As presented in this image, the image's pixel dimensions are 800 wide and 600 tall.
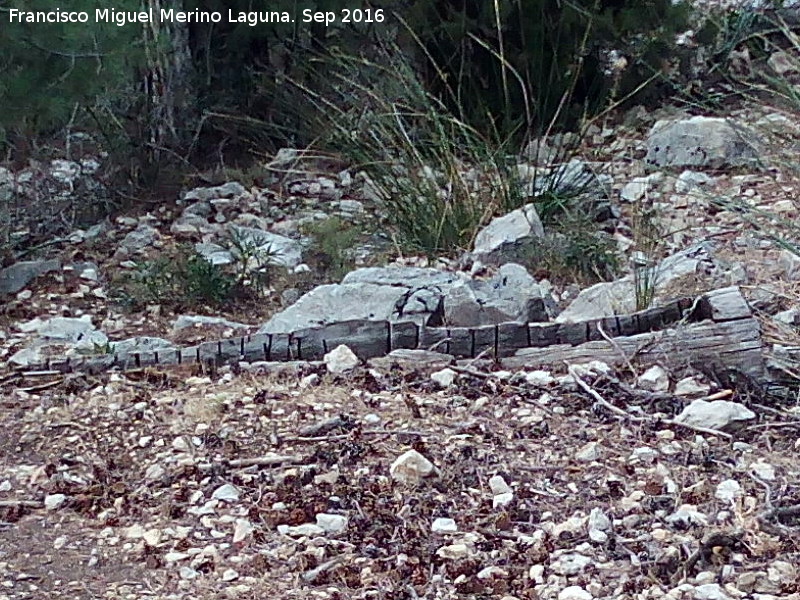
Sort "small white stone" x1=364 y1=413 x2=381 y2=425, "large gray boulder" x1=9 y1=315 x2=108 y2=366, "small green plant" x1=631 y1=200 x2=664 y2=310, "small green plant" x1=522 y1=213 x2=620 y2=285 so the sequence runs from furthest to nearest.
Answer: "small green plant" x1=522 y1=213 x2=620 y2=285 → "large gray boulder" x1=9 y1=315 x2=108 y2=366 → "small green plant" x1=631 y1=200 x2=664 y2=310 → "small white stone" x1=364 y1=413 x2=381 y2=425

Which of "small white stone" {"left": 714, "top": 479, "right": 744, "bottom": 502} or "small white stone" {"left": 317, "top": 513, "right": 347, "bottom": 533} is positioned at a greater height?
"small white stone" {"left": 714, "top": 479, "right": 744, "bottom": 502}

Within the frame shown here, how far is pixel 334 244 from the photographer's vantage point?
12.6ft

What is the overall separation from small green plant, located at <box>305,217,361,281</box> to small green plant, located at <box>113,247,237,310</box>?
33cm

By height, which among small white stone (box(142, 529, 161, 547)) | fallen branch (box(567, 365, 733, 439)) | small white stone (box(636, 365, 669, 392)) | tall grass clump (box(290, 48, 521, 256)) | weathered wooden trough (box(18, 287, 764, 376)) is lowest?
small white stone (box(142, 529, 161, 547))

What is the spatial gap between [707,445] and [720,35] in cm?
344

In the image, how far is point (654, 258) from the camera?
3414 mm

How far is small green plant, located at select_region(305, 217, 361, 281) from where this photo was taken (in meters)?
3.73

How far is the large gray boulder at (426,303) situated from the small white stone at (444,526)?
821 millimetres

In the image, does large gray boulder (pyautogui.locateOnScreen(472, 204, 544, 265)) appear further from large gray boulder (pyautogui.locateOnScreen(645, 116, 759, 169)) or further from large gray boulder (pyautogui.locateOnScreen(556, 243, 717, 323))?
large gray boulder (pyautogui.locateOnScreen(645, 116, 759, 169))

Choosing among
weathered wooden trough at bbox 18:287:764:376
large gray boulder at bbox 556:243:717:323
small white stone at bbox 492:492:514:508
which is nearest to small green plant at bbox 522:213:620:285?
large gray boulder at bbox 556:243:717:323

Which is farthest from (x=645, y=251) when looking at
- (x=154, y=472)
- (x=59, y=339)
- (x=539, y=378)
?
(x=154, y=472)

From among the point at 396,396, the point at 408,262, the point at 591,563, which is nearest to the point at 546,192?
the point at 408,262

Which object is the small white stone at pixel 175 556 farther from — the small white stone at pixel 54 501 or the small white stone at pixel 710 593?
the small white stone at pixel 710 593

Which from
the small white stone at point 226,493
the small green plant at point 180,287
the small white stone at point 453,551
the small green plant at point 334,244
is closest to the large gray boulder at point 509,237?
the small green plant at point 334,244
